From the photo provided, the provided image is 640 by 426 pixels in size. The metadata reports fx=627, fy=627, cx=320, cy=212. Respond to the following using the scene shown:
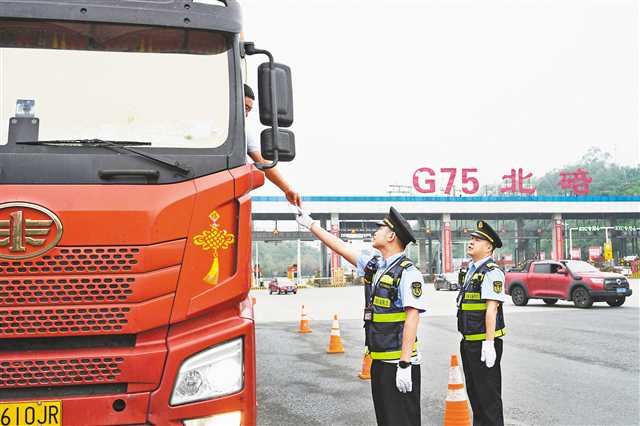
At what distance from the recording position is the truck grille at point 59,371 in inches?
122

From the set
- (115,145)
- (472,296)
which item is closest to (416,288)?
(472,296)

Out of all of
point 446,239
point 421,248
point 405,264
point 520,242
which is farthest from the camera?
point 421,248

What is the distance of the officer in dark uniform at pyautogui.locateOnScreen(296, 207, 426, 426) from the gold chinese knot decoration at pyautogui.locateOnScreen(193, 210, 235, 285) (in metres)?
1.47

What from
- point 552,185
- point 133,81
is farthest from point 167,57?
point 552,185

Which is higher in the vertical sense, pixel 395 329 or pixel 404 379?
pixel 395 329

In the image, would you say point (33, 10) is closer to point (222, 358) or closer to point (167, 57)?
point (167, 57)

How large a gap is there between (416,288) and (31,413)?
250 centimetres

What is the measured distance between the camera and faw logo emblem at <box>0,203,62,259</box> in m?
3.08

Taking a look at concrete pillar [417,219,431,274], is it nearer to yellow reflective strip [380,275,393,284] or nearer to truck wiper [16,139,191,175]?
yellow reflective strip [380,275,393,284]

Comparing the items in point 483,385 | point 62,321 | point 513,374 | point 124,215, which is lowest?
point 513,374

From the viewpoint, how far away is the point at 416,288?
4.38 m

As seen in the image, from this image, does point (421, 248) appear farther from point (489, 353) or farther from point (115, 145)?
point (115, 145)

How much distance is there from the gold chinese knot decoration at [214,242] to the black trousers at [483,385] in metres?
2.93

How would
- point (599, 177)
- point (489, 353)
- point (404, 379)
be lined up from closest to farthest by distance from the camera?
point (404, 379), point (489, 353), point (599, 177)
